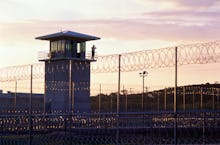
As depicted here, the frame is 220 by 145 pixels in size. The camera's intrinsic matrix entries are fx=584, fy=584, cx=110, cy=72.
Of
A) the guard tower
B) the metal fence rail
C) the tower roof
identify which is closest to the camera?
the metal fence rail

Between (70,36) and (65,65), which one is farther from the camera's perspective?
(70,36)

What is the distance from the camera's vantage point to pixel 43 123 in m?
17.9

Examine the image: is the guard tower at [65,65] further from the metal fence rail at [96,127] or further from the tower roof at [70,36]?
the metal fence rail at [96,127]

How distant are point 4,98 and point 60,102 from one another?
4.78 m

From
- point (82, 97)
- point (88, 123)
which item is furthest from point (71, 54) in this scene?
point (88, 123)

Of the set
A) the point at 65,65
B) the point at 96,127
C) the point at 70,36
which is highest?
the point at 70,36

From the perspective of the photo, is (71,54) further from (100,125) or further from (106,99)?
(100,125)

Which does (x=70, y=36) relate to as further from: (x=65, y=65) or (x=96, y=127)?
(x=96, y=127)

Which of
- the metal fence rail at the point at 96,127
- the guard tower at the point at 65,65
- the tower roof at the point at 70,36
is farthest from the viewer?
the tower roof at the point at 70,36

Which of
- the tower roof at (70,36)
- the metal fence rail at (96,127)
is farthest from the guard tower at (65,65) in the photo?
the metal fence rail at (96,127)

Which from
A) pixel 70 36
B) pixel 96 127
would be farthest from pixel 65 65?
pixel 96 127

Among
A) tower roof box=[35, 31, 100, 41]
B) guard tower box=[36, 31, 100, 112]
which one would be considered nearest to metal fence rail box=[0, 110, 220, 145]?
guard tower box=[36, 31, 100, 112]

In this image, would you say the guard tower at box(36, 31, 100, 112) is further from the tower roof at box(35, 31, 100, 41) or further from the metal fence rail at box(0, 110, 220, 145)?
the metal fence rail at box(0, 110, 220, 145)

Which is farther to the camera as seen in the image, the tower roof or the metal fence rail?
the tower roof
